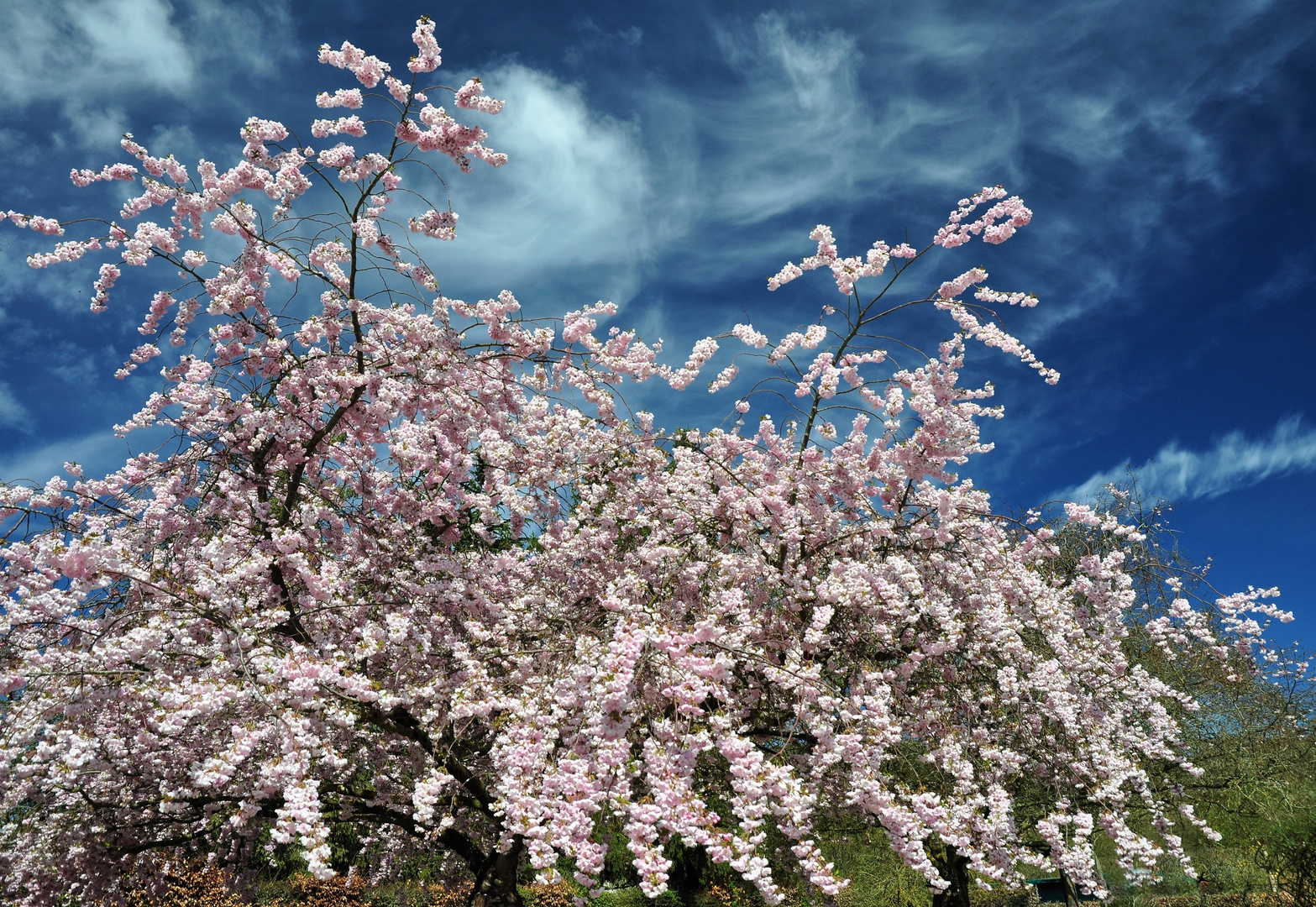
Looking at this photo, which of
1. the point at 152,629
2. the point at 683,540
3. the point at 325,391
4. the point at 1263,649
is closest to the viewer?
the point at 152,629

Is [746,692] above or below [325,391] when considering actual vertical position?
below

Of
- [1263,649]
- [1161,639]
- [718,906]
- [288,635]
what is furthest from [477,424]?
[718,906]

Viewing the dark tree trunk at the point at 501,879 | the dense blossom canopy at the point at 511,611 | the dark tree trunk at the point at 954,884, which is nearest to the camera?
the dense blossom canopy at the point at 511,611

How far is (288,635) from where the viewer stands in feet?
21.0

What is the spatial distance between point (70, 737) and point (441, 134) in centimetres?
554

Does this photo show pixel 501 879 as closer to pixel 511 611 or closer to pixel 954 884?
pixel 511 611

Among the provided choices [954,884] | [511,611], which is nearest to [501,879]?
[511,611]

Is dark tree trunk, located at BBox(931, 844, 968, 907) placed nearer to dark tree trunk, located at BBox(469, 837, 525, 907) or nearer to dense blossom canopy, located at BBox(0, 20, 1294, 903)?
dense blossom canopy, located at BBox(0, 20, 1294, 903)

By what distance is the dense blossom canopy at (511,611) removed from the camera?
4789 millimetres

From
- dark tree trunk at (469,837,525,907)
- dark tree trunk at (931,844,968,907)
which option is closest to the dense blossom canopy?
dark tree trunk at (469,837,525,907)

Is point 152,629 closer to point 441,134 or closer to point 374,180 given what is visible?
point 374,180

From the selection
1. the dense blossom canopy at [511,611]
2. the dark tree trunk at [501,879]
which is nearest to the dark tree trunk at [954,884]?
the dense blossom canopy at [511,611]

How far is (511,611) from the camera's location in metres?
6.66

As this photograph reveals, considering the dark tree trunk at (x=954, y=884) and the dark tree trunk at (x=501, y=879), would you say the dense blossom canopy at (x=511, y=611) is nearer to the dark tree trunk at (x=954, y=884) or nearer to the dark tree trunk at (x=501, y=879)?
the dark tree trunk at (x=501, y=879)
